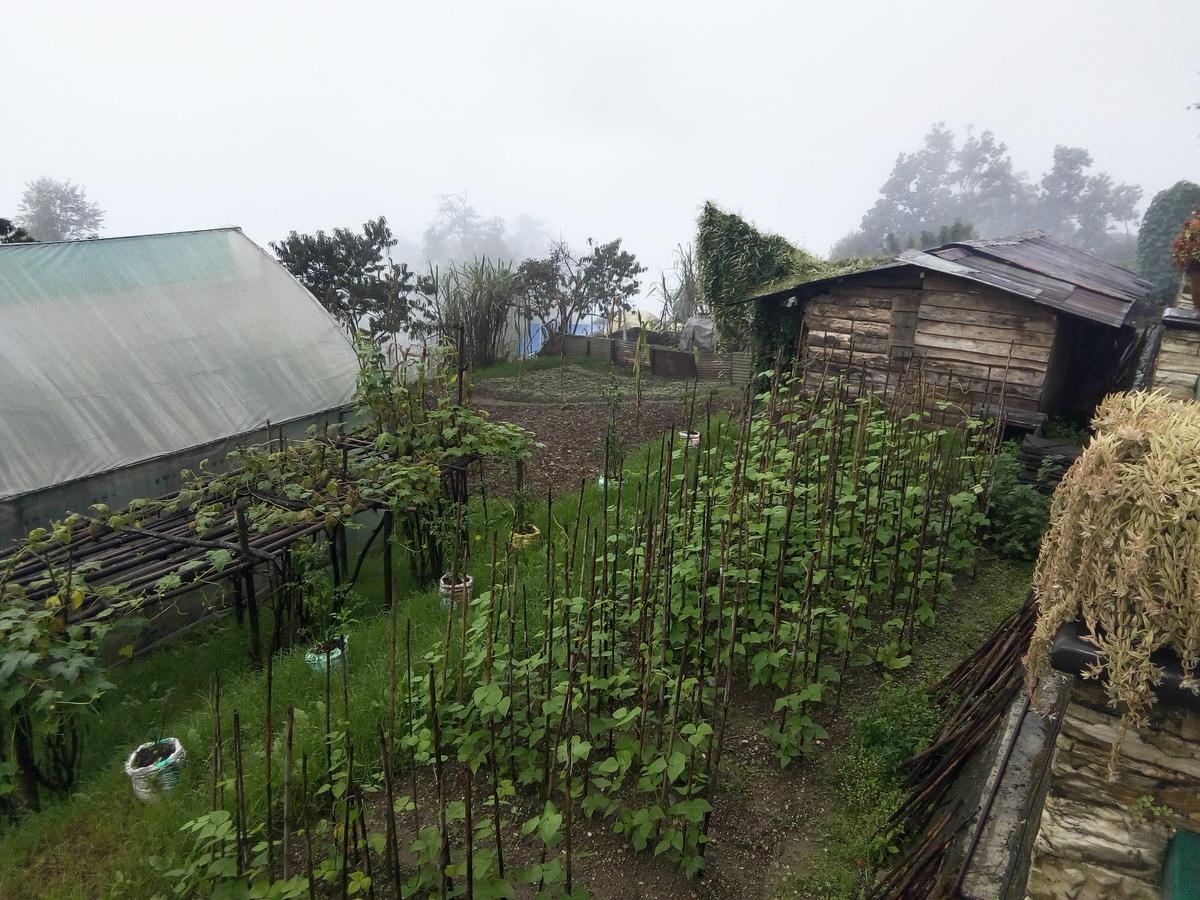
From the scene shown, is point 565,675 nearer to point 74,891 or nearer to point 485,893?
point 485,893

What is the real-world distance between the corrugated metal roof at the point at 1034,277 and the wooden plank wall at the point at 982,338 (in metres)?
0.33

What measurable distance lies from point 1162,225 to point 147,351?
32.4m

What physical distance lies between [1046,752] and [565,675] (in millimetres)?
2350

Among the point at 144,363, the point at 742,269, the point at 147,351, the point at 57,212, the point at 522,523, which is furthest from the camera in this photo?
the point at 57,212

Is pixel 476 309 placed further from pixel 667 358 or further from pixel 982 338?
pixel 982 338

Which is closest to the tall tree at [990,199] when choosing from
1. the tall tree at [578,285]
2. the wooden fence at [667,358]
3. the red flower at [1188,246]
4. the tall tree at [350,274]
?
the tall tree at [578,285]

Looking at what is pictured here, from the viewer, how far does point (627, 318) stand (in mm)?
25500

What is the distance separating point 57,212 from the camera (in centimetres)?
4959

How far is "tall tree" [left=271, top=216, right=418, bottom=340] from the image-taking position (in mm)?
17406

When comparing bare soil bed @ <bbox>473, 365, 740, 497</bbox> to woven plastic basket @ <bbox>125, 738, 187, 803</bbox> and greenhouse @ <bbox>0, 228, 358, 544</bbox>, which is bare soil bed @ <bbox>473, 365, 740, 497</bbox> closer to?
greenhouse @ <bbox>0, 228, 358, 544</bbox>

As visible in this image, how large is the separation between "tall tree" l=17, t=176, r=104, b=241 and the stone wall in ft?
195

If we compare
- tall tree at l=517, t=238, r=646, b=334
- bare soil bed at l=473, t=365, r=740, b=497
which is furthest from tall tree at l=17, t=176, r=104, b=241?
bare soil bed at l=473, t=365, r=740, b=497

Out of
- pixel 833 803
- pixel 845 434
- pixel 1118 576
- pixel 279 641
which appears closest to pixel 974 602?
pixel 845 434

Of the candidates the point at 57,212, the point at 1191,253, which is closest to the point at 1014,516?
the point at 1191,253
